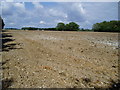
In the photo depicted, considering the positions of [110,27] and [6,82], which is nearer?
[6,82]

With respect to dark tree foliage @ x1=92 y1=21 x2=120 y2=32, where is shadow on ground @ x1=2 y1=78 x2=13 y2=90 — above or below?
below

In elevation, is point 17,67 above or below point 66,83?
above

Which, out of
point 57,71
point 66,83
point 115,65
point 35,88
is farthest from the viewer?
point 115,65

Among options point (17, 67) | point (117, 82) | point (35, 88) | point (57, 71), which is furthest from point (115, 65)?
point (17, 67)

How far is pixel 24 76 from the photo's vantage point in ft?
12.3

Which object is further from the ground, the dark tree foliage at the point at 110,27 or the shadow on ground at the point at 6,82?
the dark tree foliage at the point at 110,27

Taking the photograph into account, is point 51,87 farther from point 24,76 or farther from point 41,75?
point 24,76

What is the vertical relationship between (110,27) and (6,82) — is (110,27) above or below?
above

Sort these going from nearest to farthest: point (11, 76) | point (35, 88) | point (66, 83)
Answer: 1. point (35, 88)
2. point (66, 83)
3. point (11, 76)

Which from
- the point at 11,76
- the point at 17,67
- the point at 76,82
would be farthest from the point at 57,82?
the point at 17,67

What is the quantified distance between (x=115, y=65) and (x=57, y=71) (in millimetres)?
3067

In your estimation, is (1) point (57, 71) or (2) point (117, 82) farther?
(1) point (57, 71)

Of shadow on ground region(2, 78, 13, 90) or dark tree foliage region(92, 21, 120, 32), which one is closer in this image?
shadow on ground region(2, 78, 13, 90)

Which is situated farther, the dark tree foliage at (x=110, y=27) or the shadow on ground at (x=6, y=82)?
the dark tree foliage at (x=110, y=27)
